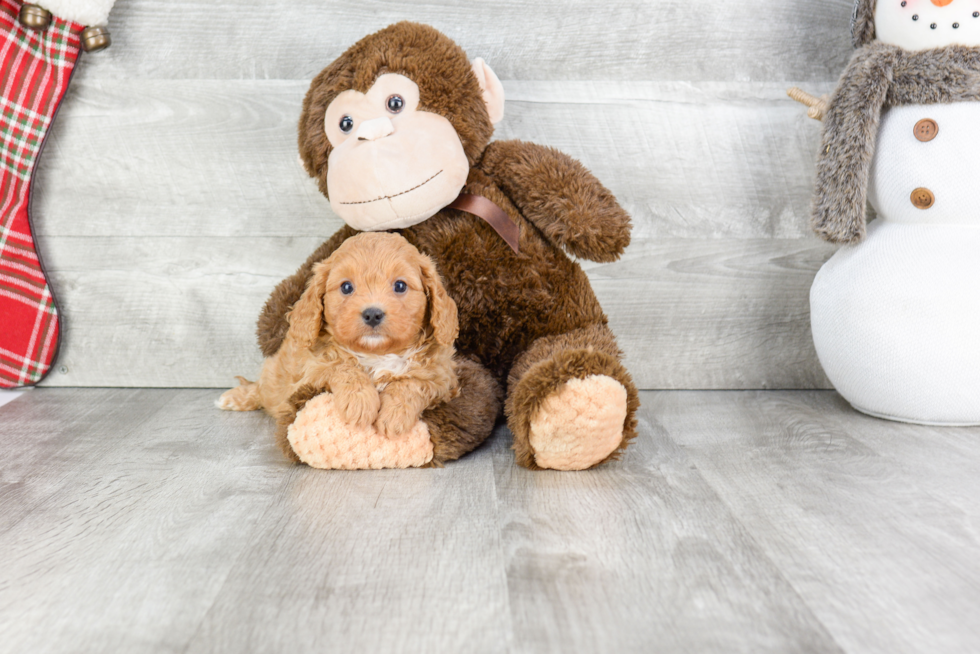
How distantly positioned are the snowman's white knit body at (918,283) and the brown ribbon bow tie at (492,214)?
52cm

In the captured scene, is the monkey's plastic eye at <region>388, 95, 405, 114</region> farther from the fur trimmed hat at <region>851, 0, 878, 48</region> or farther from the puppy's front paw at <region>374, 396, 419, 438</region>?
the fur trimmed hat at <region>851, 0, 878, 48</region>

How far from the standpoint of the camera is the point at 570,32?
137cm

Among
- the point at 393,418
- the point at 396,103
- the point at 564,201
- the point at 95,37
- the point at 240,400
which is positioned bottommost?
the point at 240,400

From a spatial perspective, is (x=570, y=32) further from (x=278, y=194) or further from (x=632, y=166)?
(x=278, y=194)

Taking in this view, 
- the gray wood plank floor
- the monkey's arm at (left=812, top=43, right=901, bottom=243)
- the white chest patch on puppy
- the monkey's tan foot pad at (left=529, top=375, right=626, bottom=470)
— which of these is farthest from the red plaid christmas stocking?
the monkey's arm at (left=812, top=43, right=901, bottom=243)

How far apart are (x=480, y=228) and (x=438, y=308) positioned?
0.19 m

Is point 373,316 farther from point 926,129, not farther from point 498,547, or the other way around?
point 926,129

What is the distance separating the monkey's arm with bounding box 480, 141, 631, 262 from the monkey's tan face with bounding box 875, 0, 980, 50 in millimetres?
514

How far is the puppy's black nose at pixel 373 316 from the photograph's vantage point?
3.17 ft

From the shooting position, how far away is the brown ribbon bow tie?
44.5 inches

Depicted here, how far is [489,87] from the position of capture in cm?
115

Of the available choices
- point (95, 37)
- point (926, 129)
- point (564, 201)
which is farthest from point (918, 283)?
point (95, 37)

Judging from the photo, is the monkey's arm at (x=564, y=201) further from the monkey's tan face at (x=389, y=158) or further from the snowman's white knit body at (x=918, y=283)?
the snowman's white knit body at (x=918, y=283)

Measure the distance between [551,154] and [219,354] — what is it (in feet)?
2.41
